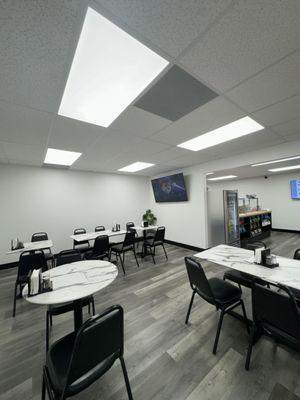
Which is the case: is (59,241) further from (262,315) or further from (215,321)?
(262,315)

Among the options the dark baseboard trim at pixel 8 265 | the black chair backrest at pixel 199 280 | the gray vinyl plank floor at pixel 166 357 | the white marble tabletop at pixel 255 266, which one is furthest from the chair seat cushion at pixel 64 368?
the dark baseboard trim at pixel 8 265

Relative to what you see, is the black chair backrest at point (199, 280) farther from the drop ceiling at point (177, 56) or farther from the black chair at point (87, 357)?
the drop ceiling at point (177, 56)

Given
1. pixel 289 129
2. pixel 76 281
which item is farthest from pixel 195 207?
pixel 76 281

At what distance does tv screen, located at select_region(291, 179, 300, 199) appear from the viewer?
640cm

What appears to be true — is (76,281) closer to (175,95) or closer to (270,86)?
(175,95)

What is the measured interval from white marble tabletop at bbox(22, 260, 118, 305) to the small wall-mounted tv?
3.67 m

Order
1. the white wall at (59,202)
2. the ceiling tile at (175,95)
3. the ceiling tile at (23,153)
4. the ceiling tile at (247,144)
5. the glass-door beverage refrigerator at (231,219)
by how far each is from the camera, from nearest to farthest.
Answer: the ceiling tile at (175,95)
the ceiling tile at (247,144)
the ceiling tile at (23,153)
the white wall at (59,202)
the glass-door beverage refrigerator at (231,219)

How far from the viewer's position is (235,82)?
148 centimetres

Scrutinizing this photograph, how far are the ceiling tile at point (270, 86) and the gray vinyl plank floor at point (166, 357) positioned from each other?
2.58 meters

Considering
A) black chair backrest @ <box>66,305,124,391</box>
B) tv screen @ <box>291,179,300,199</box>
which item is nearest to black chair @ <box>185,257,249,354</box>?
black chair backrest @ <box>66,305,124,391</box>

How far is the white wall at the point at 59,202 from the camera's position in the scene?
13.5 feet

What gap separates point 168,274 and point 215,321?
4.65 feet

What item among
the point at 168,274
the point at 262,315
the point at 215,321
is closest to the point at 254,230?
the point at 168,274

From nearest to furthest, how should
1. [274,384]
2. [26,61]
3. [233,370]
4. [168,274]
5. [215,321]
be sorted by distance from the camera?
[26,61], [274,384], [233,370], [215,321], [168,274]
